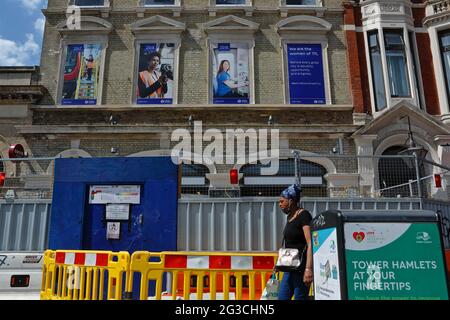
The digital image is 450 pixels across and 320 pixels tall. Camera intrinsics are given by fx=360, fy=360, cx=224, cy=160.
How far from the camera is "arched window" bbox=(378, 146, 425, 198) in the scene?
935cm

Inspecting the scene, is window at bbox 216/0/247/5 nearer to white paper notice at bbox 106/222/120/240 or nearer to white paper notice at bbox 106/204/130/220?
white paper notice at bbox 106/204/130/220

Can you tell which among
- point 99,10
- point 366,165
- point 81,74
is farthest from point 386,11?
point 81,74

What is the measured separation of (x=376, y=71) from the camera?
13547mm

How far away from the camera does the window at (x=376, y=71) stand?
43.2 ft

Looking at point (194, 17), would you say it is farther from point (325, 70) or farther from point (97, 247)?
point (97, 247)

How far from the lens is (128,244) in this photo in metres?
6.81

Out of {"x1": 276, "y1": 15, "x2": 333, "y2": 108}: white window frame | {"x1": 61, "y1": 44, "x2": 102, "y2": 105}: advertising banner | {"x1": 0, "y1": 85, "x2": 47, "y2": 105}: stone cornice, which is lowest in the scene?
{"x1": 0, "y1": 85, "x2": 47, "y2": 105}: stone cornice

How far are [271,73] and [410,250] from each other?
35.5ft

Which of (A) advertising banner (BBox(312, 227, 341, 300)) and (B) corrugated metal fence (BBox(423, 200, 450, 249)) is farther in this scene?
(B) corrugated metal fence (BBox(423, 200, 450, 249))

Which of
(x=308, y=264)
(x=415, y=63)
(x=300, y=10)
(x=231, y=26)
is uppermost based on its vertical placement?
(x=300, y=10)

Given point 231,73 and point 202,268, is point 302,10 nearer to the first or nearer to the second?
point 231,73

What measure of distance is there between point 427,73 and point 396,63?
1.19m

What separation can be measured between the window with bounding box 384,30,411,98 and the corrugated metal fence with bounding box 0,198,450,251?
6994 mm

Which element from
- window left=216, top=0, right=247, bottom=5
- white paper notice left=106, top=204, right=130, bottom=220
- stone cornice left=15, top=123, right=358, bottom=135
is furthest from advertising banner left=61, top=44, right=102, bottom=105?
white paper notice left=106, top=204, right=130, bottom=220
